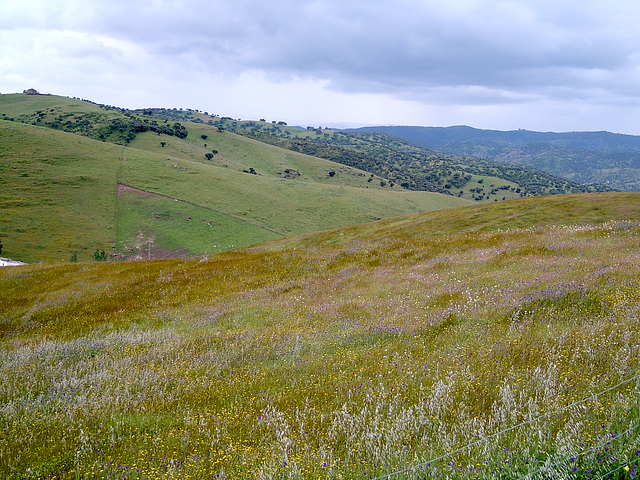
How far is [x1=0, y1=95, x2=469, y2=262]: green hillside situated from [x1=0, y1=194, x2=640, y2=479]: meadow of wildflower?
3661 inches

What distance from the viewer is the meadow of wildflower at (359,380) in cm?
474

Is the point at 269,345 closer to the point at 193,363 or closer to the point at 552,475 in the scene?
the point at 193,363

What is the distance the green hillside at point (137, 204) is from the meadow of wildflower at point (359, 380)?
93002 mm

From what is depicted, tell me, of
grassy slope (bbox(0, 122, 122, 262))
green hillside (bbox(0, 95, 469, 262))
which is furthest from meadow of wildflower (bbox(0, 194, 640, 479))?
grassy slope (bbox(0, 122, 122, 262))

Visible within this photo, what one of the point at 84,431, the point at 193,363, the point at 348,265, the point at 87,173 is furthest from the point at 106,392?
the point at 87,173

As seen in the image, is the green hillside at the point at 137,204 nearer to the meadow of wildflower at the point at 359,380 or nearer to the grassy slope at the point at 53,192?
the grassy slope at the point at 53,192

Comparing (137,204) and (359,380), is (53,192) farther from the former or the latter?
(359,380)

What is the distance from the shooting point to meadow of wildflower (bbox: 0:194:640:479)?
4742 millimetres

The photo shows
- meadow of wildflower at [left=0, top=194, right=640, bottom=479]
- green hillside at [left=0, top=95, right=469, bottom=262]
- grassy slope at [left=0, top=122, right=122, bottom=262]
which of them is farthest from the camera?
green hillside at [left=0, top=95, right=469, bottom=262]

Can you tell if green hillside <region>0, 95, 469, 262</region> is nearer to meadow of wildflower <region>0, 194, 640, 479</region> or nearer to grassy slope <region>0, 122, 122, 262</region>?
grassy slope <region>0, 122, 122, 262</region>

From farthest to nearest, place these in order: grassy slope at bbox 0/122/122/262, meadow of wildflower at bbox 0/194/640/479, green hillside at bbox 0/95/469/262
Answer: green hillside at bbox 0/95/469/262 < grassy slope at bbox 0/122/122/262 < meadow of wildflower at bbox 0/194/640/479

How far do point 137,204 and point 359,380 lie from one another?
436 ft

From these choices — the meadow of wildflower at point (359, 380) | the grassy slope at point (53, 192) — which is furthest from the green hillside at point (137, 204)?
the meadow of wildflower at point (359, 380)

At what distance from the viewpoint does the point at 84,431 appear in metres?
6.03
